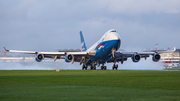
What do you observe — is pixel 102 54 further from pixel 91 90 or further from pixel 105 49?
pixel 91 90

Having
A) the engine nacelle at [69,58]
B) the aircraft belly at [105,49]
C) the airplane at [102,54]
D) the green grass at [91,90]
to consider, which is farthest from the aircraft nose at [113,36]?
the green grass at [91,90]

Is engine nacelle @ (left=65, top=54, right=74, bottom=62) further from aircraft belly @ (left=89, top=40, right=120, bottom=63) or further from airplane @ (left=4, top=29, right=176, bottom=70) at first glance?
aircraft belly @ (left=89, top=40, right=120, bottom=63)

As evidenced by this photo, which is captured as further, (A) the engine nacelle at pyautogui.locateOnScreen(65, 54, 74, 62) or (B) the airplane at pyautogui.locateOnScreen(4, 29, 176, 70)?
(A) the engine nacelle at pyautogui.locateOnScreen(65, 54, 74, 62)

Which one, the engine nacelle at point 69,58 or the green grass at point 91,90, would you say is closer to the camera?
the green grass at point 91,90

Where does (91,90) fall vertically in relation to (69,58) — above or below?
below

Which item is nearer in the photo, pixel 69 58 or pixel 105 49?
pixel 105 49

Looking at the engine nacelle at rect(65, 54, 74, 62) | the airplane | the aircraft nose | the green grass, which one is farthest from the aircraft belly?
the green grass

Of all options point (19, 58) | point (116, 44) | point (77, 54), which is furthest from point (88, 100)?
point (19, 58)

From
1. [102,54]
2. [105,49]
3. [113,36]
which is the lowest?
[102,54]

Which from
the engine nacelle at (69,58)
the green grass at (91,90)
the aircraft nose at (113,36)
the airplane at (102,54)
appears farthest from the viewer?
the engine nacelle at (69,58)

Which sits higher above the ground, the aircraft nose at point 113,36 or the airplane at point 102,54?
the aircraft nose at point 113,36

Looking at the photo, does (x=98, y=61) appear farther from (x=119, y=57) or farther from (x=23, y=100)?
(x=23, y=100)

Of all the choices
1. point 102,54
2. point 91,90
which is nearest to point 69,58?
point 102,54

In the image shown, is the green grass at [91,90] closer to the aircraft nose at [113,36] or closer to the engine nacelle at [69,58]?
the aircraft nose at [113,36]
